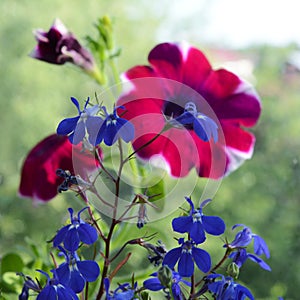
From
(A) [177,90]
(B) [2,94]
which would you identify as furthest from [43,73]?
(A) [177,90]

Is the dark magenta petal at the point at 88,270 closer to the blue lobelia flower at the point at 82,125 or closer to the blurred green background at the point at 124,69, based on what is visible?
the blue lobelia flower at the point at 82,125

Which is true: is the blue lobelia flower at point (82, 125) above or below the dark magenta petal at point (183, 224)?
above

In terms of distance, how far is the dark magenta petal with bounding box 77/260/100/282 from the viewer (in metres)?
0.29

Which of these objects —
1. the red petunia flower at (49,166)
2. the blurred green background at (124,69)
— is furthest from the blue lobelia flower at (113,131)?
the blurred green background at (124,69)

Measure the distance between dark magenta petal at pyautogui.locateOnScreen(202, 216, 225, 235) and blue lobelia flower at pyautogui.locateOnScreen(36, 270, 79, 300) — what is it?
71 millimetres

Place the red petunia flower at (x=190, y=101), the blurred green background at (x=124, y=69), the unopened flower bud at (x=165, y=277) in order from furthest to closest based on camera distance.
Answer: the blurred green background at (x=124, y=69) → the red petunia flower at (x=190, y=101) → the unopened flower bud at (x=165, y=277)

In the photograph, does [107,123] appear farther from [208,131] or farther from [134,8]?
[134,8]

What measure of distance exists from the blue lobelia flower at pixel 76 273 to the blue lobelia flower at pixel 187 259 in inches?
1.4

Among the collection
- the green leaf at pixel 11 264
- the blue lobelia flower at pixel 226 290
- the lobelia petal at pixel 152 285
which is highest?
the blue lobelia flower at pixel 226 290

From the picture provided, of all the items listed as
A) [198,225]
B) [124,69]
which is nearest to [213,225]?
[198,225]

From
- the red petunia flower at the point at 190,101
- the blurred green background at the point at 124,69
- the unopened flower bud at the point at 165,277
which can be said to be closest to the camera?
the unopened flower bud at the point at 165,277

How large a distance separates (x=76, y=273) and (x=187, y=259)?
5 cm

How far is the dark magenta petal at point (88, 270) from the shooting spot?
0.94 feet

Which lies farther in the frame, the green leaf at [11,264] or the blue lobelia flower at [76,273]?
the green leaf at [11,264]
